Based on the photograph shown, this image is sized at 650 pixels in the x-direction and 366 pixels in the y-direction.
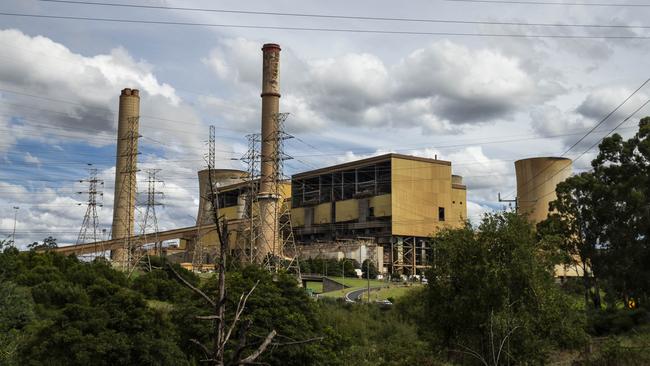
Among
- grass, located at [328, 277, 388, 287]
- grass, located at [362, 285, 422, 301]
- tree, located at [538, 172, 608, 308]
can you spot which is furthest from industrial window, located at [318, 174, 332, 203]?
tree, located at [538, 172, 608, 308]

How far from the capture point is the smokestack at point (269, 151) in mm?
81500

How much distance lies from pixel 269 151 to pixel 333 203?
69.3 feet

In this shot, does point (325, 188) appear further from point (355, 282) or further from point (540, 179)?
point (540, 179)

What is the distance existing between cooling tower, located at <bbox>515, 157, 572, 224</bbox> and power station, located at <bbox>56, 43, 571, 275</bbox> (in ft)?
0.41

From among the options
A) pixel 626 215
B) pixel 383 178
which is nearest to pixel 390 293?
pixel 626 215

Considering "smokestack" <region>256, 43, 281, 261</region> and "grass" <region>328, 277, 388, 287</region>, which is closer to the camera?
"grass" <region>328, 277, 388, 287</region>

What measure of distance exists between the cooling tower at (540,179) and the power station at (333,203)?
12cm

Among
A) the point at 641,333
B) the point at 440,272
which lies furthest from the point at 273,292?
the point at 641,333

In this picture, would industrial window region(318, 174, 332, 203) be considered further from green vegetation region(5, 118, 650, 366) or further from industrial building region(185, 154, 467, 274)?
green vegetation region(5, 118, 650, 366)

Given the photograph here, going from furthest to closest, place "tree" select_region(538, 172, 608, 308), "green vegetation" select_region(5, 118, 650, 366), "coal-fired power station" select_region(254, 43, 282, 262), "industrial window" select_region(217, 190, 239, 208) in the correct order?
"industrial window" select_region(217, 190, 239, 208) → "coal-fired power station" select_region(254, 43, 282, 262) → "tree" select_region(538, 172, 608, 308) → "green vegetation" select_region(5, 118, 650, 366)

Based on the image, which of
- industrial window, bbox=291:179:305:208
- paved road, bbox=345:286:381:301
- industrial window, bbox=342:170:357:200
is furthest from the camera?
industrial window, bbox=291:179:305:208

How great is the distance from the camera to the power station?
→ 8075 cm

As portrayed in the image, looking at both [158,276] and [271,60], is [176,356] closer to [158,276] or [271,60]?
[158,276]

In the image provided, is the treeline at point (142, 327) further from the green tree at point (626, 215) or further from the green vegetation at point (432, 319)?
the green tree at point (626, 215)
